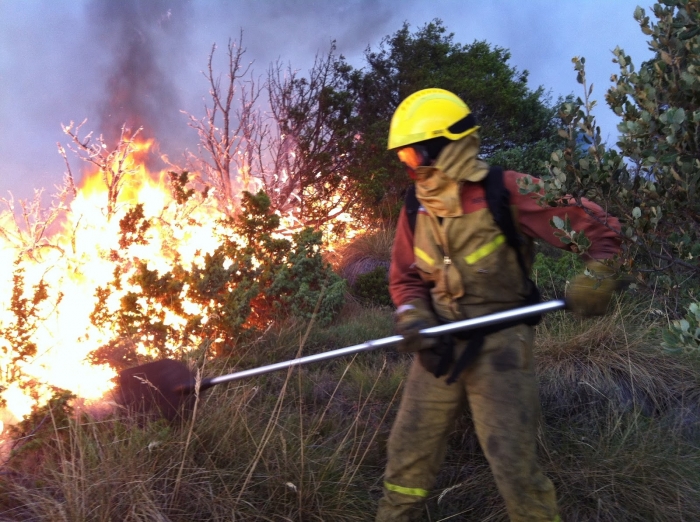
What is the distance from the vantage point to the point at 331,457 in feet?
9.99

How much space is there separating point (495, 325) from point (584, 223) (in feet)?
1.79

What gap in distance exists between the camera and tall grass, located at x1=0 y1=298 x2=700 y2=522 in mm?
2643

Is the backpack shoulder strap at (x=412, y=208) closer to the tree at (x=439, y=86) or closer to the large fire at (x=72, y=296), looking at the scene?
the large fire at (x=72, y=296)

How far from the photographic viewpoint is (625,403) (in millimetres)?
4098

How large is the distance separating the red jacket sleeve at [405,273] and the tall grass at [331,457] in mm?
597

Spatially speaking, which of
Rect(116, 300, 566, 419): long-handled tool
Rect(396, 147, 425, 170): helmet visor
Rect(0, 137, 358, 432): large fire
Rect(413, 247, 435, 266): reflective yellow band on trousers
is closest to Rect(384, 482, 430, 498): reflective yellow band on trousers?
Rect(116, 300, 566, 419): long-handled tool

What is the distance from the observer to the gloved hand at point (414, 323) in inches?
99.0

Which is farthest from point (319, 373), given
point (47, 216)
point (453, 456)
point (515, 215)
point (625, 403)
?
point (47, 216)

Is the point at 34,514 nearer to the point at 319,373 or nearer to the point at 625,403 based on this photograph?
the point at 319,373

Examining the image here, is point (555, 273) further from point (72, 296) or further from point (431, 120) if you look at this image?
point (72, 296)

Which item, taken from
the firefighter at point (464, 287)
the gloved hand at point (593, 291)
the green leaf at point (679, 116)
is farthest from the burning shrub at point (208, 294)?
the green leaf at point (679, 116)

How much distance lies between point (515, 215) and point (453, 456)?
160 cm

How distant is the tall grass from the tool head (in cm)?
9

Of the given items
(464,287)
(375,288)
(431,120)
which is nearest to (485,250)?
(464,287)
